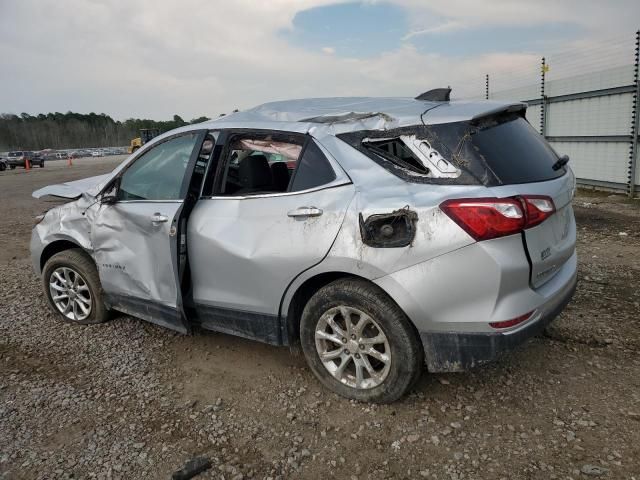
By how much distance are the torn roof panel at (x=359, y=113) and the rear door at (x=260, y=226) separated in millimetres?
147

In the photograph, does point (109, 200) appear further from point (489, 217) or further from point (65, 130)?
point (65, 130)

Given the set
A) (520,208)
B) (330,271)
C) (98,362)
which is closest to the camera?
(520,208)

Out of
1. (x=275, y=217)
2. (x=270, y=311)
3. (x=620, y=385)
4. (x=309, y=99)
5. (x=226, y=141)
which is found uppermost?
(x=309, y=99)

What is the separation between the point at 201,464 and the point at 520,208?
6.73ft

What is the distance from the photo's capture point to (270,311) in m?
3.02

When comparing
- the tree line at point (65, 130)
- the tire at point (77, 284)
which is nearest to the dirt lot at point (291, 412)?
the tire at point (77, 284)

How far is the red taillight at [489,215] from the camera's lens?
2.31 m

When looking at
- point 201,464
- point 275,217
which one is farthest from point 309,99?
point 201,464

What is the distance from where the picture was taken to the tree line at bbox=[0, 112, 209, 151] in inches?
3575

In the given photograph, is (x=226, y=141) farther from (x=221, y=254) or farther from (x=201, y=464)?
(x=201, y=464)

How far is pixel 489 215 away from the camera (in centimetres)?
232

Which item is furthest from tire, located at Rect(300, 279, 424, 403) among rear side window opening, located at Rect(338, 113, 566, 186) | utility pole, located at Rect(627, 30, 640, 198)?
utility pole, located at Rect(627, 30, 640, 198)

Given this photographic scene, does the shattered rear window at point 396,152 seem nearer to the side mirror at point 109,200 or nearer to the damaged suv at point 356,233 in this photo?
the damaged suv at point 356,233

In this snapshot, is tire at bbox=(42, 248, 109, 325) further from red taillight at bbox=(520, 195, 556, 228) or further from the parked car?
the parked car
